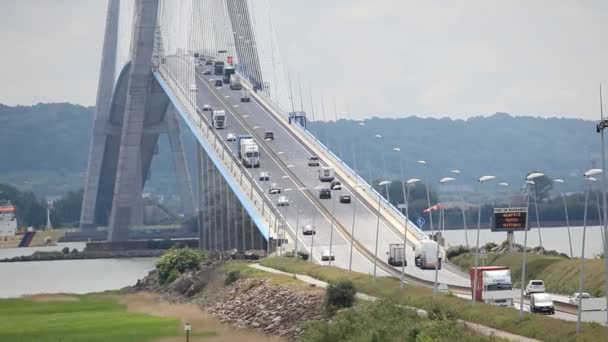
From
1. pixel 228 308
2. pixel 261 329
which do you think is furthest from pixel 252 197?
pixel 261 329

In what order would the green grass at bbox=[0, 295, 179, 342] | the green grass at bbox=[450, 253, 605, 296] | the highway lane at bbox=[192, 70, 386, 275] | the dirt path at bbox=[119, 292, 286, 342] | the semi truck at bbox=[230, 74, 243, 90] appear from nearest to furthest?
the dirt path at bbox=[119, 292, 286, 342] → the green grass at bbox=[0, 295, 179, 342] → the green grass at bbox=[450, 253, 605, 296] → the highway lane at bbox=[192, 70, 386, 275] → the semi truck at bbox=[230, 74, 243, 90]

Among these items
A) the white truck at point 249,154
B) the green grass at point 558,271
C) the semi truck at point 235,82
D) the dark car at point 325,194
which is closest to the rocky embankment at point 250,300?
the green grass at point 558,271

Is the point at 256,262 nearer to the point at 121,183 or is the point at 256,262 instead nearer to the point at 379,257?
the point at 379,257

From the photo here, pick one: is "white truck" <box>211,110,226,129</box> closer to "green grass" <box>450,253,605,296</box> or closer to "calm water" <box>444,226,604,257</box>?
"calm water" <box>444,226,604,257</box>

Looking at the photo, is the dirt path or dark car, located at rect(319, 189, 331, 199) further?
dark car, located at rect(319, 189, 331, 199)

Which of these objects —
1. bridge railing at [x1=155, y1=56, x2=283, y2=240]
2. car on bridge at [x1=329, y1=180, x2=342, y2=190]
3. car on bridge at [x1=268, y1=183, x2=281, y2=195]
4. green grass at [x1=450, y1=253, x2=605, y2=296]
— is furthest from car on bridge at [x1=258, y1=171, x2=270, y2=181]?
green grass at [x1=450, y1=253, x2=605, y2=296]

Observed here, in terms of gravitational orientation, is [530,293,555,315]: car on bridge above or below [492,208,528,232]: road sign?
below

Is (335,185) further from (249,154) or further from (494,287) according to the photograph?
(494,287)
